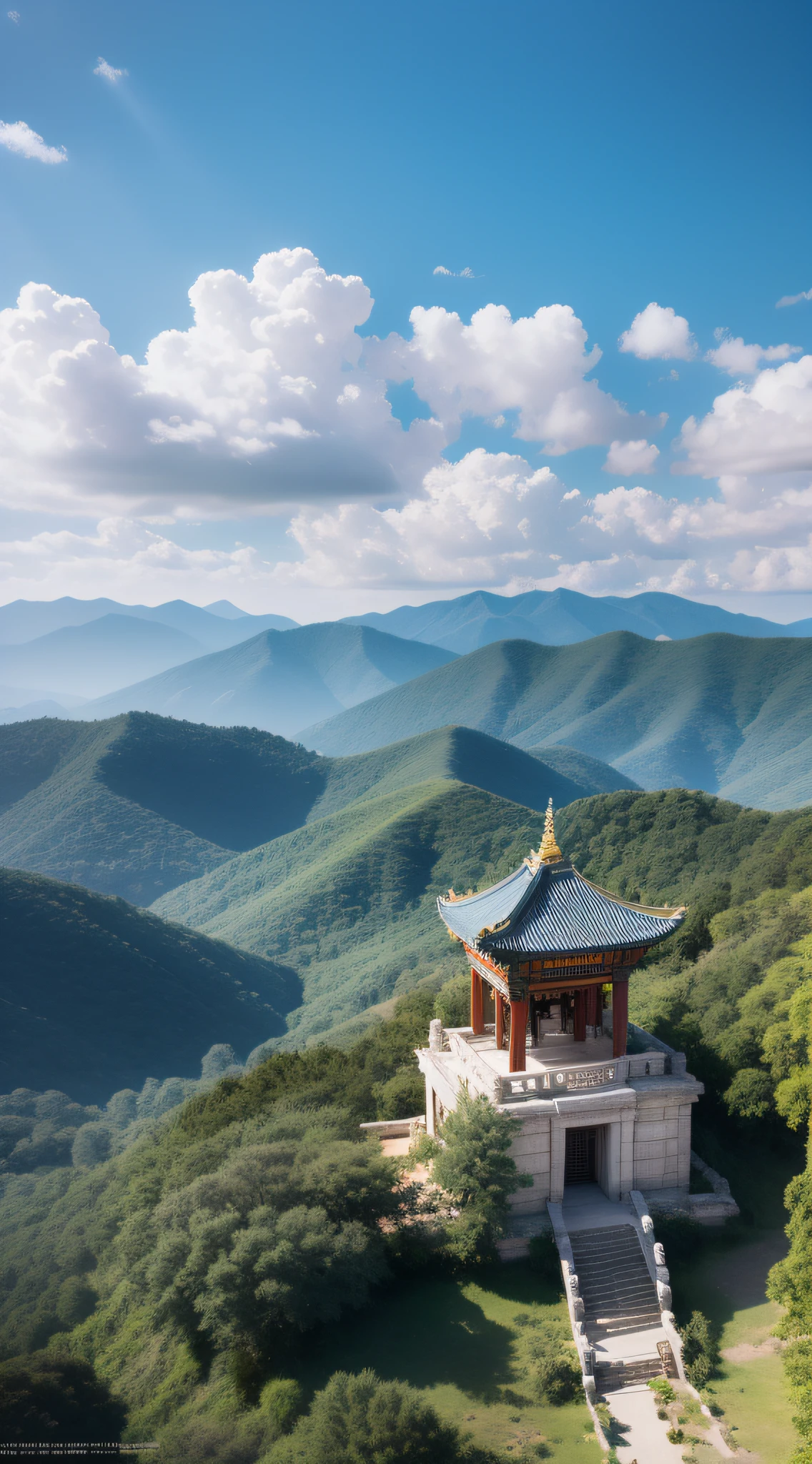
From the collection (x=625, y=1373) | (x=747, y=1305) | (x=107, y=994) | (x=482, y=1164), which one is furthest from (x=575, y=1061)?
(x=107, y=994)

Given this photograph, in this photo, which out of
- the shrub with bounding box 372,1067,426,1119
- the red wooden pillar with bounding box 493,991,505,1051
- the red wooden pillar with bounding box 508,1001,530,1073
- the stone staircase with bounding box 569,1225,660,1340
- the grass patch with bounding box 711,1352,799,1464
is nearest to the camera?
the grass patch with bounding box 711,1352,799,1464

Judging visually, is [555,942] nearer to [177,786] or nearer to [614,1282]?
[614,1282]

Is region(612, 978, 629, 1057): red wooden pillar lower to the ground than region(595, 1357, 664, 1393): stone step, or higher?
higher

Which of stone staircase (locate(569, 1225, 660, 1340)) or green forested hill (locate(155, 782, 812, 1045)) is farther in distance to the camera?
green forested hill (locate(155, 782, 812, 1045))

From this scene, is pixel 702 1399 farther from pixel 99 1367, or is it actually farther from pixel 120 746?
pixel 120 746

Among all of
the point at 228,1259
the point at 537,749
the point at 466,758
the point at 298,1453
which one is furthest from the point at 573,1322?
the point at 537,749

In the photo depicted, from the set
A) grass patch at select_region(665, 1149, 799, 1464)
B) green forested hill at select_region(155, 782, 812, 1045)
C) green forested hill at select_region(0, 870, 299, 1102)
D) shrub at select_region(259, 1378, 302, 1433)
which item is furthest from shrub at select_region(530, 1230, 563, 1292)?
green forested hill at select_region(0, 870, 299, 1102)

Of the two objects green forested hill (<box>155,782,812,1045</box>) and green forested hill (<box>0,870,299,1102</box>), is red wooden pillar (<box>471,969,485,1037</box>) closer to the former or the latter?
green forested hill (<box>155,782,812,1045</box>)

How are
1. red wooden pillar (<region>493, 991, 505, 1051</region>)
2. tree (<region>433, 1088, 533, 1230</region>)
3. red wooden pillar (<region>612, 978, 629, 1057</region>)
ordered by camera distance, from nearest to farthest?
tree (<region>433, 1088, 533, 1230</region>), red wooden pillar (<region>612, 978, 629, 1057</region>), red wooden pillar (<region>493, 991, 505, 1051</region>)
